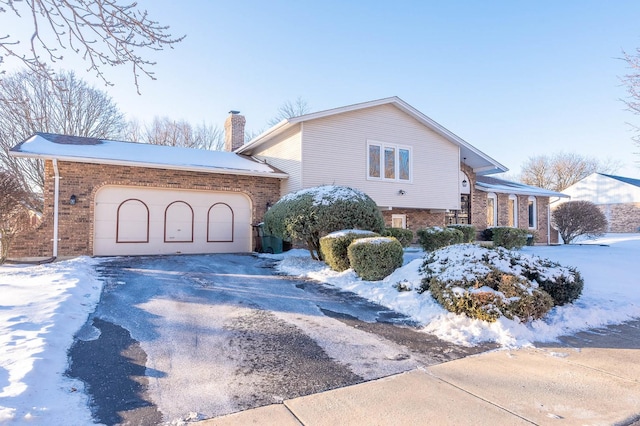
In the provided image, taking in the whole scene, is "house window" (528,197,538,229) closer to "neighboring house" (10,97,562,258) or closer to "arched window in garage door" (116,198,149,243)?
"neighboring house" (10,97,562,258)

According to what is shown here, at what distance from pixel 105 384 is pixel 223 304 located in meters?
2.61

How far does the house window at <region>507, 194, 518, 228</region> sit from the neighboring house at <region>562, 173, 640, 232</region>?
14.5 m

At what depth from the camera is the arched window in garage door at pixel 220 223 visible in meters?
12.3

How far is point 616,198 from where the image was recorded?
29781 millimetres

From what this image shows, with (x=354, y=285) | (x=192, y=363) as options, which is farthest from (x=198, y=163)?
(x=192, y=363)

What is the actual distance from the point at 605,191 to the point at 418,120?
26.1m

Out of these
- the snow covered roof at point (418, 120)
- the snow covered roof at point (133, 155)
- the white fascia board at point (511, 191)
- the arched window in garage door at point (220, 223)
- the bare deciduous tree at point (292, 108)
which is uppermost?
the bare deciduous tree at point (292, 108)

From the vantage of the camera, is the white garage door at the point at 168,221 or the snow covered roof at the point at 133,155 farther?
the white garage door at the point at 168,221

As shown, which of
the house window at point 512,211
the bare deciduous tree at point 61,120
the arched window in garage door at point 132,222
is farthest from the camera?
the bare deciduous tree at point 61,120

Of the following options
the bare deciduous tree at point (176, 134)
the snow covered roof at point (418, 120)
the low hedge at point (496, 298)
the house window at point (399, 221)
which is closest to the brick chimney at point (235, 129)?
the snow covered roof at point (418, 120)

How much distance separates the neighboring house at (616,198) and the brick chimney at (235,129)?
27.5 meters

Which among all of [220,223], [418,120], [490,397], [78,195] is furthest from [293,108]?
[490,397]

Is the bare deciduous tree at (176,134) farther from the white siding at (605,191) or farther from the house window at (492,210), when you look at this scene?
the white siding at (605,191)

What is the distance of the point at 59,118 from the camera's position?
21.7m
